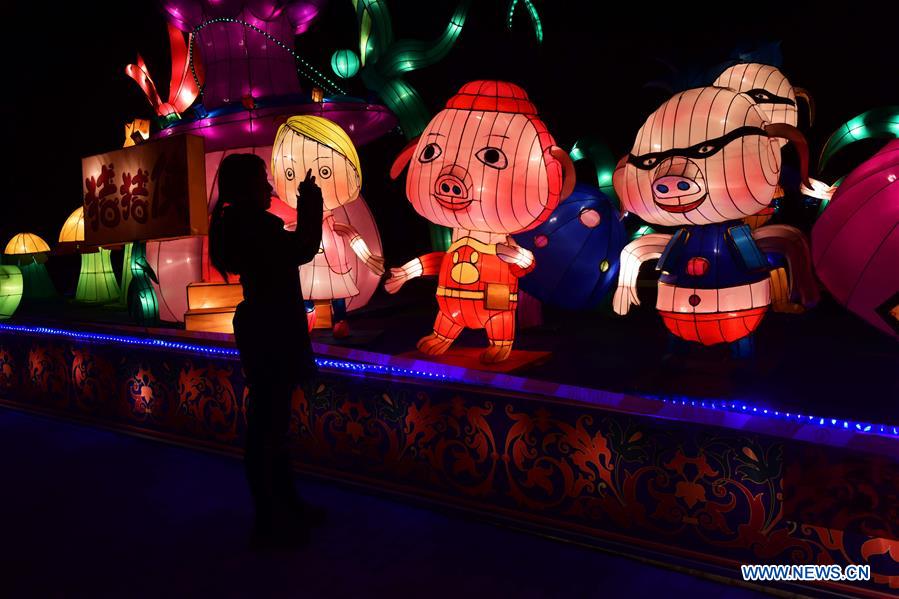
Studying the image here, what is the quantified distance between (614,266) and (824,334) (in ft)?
4.86

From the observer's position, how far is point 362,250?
4148 millimetres

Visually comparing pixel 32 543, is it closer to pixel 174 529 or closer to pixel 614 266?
pixel 174 529

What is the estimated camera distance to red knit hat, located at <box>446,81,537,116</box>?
11.5 ft

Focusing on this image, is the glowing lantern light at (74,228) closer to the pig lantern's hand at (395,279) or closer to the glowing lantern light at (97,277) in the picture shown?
the glowing lantern light at (97,277)

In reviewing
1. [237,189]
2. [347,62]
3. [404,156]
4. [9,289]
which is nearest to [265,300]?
[237,189]

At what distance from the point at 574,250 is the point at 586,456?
7.22 ft

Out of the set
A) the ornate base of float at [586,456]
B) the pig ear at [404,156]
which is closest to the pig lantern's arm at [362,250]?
the pig ear at [404,156]

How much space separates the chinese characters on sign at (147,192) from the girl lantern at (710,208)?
2.27 metres

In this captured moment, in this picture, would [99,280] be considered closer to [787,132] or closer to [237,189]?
[237,189]

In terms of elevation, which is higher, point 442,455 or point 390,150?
point 390,150

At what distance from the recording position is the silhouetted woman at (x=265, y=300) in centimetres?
232

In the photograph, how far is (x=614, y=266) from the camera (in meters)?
4.57

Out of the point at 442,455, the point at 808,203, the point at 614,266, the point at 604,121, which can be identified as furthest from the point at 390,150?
the point at 442,455
